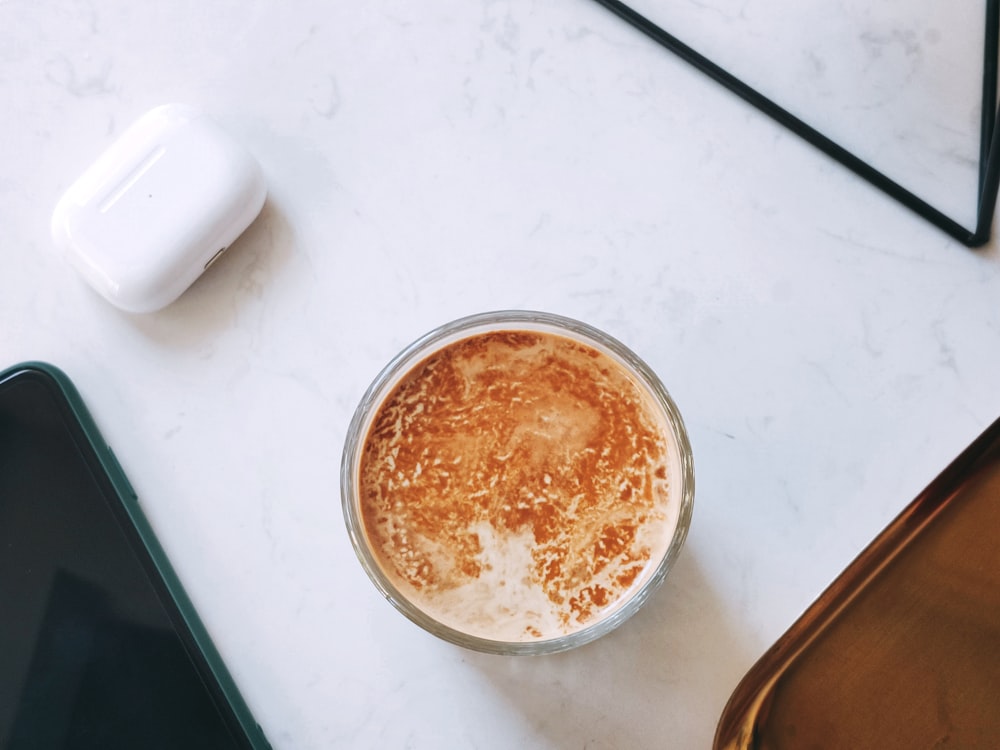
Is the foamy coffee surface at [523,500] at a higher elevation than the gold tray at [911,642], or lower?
higher

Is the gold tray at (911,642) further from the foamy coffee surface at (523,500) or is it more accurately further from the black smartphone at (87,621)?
the black smartphone at (87,621)

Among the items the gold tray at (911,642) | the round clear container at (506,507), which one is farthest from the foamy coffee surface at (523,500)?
the gold tray at (911,642)

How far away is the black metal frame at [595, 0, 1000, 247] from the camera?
0.53 m

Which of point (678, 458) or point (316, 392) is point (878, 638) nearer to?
point (678, 458)

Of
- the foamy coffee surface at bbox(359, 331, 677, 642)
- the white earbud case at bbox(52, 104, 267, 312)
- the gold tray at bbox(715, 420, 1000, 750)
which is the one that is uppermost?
the white earbud case at bbox(52, 104, 267, 312)

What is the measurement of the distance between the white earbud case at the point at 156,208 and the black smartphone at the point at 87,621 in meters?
0.10

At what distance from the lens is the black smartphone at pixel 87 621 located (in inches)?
20.5

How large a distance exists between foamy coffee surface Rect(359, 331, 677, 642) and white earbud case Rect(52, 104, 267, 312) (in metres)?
0.16

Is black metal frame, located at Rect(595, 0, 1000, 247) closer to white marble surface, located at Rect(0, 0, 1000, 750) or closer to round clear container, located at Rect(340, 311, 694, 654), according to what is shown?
white marble surface, located at Rect(0, 0, 1000, 750)

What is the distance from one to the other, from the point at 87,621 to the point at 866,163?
600 millimetres

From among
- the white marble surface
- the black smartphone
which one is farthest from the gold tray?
the black smartphone

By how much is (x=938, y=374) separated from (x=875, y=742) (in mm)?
236

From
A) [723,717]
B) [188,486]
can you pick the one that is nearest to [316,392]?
[188,486]

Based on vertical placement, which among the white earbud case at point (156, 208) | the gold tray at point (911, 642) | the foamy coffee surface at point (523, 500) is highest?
the white earbud case at point (156, 208)
